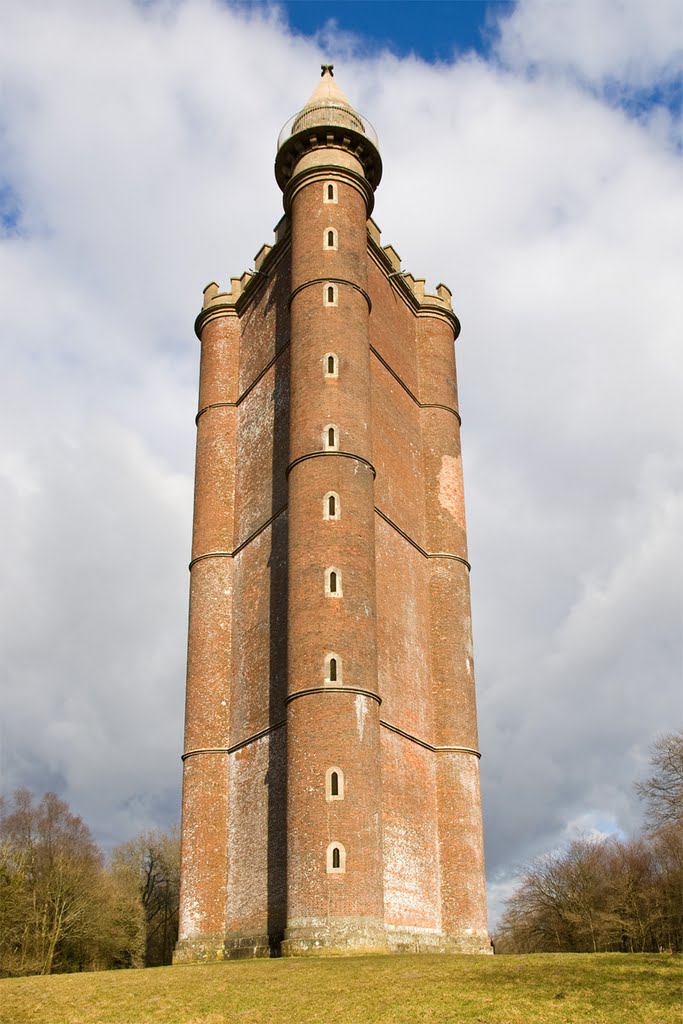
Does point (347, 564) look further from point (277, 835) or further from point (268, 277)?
point (268, 277)

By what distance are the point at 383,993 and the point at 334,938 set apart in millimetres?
6402

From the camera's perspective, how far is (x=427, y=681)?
30.1m

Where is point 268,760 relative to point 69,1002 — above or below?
above

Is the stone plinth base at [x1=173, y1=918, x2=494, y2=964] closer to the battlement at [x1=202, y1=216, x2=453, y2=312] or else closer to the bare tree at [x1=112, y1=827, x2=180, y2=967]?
the battlement at [x1=202, y1=216, x2=453, y2=312]

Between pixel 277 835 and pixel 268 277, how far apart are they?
18.8m

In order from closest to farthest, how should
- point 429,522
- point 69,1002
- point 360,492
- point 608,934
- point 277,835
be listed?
1. point 69,1002
2. point 277,835
3. point 360,492
4. point 429,522
5. point 608,934

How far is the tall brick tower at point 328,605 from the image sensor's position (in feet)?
78.8

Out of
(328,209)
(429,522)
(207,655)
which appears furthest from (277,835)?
(328,209)

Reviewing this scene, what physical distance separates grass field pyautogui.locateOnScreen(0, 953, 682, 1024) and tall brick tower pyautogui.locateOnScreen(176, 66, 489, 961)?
13.4ft

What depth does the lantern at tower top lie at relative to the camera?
108 feet

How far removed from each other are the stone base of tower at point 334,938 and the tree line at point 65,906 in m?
19.1

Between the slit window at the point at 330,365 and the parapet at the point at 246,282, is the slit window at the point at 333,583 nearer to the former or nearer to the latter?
the slit window at the point at 330,365

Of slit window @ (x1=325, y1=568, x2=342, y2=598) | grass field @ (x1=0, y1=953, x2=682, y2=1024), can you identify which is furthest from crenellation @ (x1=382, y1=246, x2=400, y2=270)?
grass field @ (x1=0, y1=953, x2=682, y2=1024)

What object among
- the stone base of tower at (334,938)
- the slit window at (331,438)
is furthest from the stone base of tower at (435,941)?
the slit window at (331,438)
